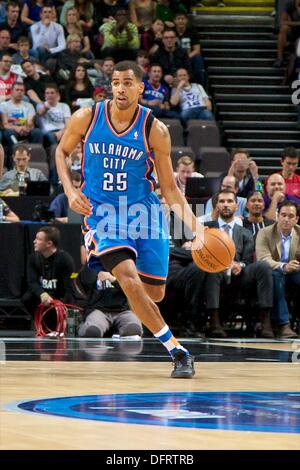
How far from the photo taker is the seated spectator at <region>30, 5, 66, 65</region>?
15906mm

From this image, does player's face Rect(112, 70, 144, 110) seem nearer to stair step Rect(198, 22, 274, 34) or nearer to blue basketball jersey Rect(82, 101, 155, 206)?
blue basketball jersey Rect(82, 101, 155, 206)

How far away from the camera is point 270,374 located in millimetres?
6883

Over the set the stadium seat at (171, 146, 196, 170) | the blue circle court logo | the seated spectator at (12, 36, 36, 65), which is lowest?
the blue circle court logo

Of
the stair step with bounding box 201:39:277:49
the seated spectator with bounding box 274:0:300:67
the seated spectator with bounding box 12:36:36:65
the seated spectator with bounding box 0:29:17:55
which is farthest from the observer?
the stair step with bounding box 201:39:277:49

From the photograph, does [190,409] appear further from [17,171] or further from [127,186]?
[17,171]

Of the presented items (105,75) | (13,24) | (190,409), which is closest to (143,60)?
(105,75)

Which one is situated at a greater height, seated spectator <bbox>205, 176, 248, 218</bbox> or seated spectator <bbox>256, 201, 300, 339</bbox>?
seated spectator <bbox>205, 176, 248, 218</bbox>

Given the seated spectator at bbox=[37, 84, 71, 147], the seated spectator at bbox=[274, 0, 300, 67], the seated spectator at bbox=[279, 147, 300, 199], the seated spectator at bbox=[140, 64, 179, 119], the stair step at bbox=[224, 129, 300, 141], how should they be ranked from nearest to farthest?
the seated spectator at bbox=[279, 147, 300, 199] → the seated spectator at bbox=[37, 84, 71, 147] → the seated spectator at bbox=[140, 64, 179, 119] → the stair step at bbox=[224, 129, 300, 141] → the seated spectator at bbox=[274, 0, 300, 67]

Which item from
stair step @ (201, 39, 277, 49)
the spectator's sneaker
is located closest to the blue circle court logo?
the spectator's sneaker

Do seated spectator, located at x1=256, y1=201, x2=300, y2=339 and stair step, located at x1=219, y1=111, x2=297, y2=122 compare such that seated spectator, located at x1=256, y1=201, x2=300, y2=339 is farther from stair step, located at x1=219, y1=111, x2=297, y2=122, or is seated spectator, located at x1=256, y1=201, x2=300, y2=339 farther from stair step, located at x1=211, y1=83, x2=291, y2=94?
stair step, located at x1=211, y1=83, x2=291, y2=94

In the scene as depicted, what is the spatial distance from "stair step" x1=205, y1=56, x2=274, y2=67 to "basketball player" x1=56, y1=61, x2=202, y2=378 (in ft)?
38.2

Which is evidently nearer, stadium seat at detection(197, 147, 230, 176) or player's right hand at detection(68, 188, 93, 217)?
player's right hand at detection(68, 188, 93, 217)

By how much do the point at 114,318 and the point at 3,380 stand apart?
16.3ft
